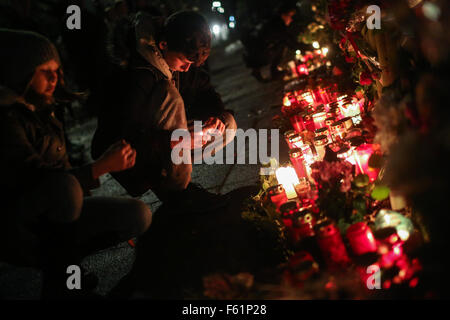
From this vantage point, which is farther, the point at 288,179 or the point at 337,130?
the point at 337,130

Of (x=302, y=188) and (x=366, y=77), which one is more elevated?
(x=366, y=77)

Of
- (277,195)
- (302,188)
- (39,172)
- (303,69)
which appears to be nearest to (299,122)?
(302,188)

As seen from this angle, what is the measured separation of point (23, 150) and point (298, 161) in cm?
221

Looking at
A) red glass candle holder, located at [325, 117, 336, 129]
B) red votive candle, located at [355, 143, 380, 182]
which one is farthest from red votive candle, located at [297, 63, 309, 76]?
red votive candle, located at [355, 143, 380, 182]

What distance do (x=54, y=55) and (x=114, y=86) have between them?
2.05 ft

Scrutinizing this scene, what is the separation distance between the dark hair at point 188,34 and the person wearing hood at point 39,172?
821 millimetres

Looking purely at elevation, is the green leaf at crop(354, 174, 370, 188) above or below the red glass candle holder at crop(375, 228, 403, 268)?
above

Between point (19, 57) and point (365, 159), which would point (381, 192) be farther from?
point (19, 57)

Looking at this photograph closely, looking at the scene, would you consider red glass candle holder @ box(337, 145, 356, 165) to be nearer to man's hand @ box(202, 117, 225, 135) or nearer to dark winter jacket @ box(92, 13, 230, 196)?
man's hand @ box(202, 117, 225, 135)

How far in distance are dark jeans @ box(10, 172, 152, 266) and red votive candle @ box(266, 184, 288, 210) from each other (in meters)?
1.02

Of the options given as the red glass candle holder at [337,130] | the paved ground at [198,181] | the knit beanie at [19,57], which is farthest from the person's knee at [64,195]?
the red glass candle holder at [337,130]

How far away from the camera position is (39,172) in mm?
2100

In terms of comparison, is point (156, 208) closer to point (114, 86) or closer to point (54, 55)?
point (114, 86)

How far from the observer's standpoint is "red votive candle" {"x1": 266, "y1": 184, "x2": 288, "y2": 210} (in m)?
2.77
